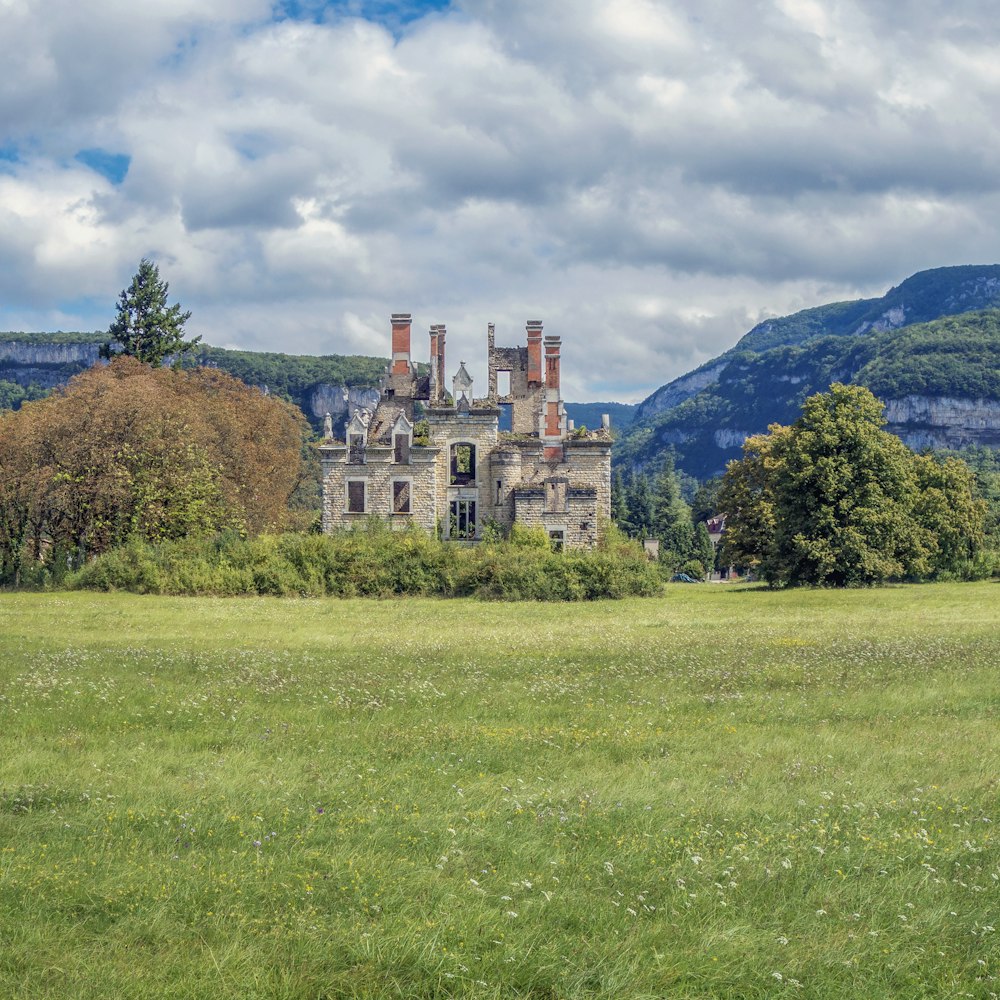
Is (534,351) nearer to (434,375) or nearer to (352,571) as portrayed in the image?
(434,375)

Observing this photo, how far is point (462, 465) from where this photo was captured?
215 feet

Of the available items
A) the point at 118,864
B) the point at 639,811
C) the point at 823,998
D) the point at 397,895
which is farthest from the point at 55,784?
the point at 823,998

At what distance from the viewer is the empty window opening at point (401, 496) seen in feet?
205

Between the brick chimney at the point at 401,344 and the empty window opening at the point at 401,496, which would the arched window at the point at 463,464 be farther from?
the brick chimney at the point at 401,344

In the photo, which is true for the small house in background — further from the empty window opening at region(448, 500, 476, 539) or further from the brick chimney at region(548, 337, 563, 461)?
the empty window opening at region(448, 500, 476, 539)

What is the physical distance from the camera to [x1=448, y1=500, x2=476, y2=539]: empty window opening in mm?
64250

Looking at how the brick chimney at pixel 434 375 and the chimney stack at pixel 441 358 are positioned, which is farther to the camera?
the chimney stack at pixel 441 358

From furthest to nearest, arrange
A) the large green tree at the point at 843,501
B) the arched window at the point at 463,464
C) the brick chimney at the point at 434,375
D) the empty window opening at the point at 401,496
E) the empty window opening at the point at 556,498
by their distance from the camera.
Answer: the brick chimney at the point at 434,375 < the arched window at the point at 463,464 < the empty window opening at the point at 401,496 < the empty window opening at the point at 556,498 < the large green tree at the point at 843,501

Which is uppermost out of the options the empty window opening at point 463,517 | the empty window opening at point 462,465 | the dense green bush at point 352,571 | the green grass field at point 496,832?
the empty window opening at point 462,465

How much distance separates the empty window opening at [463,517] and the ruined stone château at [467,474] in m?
0.06

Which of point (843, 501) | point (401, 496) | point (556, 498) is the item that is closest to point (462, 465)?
point (401, 496)

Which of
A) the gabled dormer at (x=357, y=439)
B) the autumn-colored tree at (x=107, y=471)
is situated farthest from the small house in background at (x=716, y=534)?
the autumn-colored tree at (x=107, y=471)

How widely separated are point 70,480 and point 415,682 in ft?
124

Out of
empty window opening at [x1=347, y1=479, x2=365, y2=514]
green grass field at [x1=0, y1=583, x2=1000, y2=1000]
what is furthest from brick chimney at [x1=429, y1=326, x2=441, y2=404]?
green grass field at [x1=0, y1=583, x2=1000, y2=1000]
